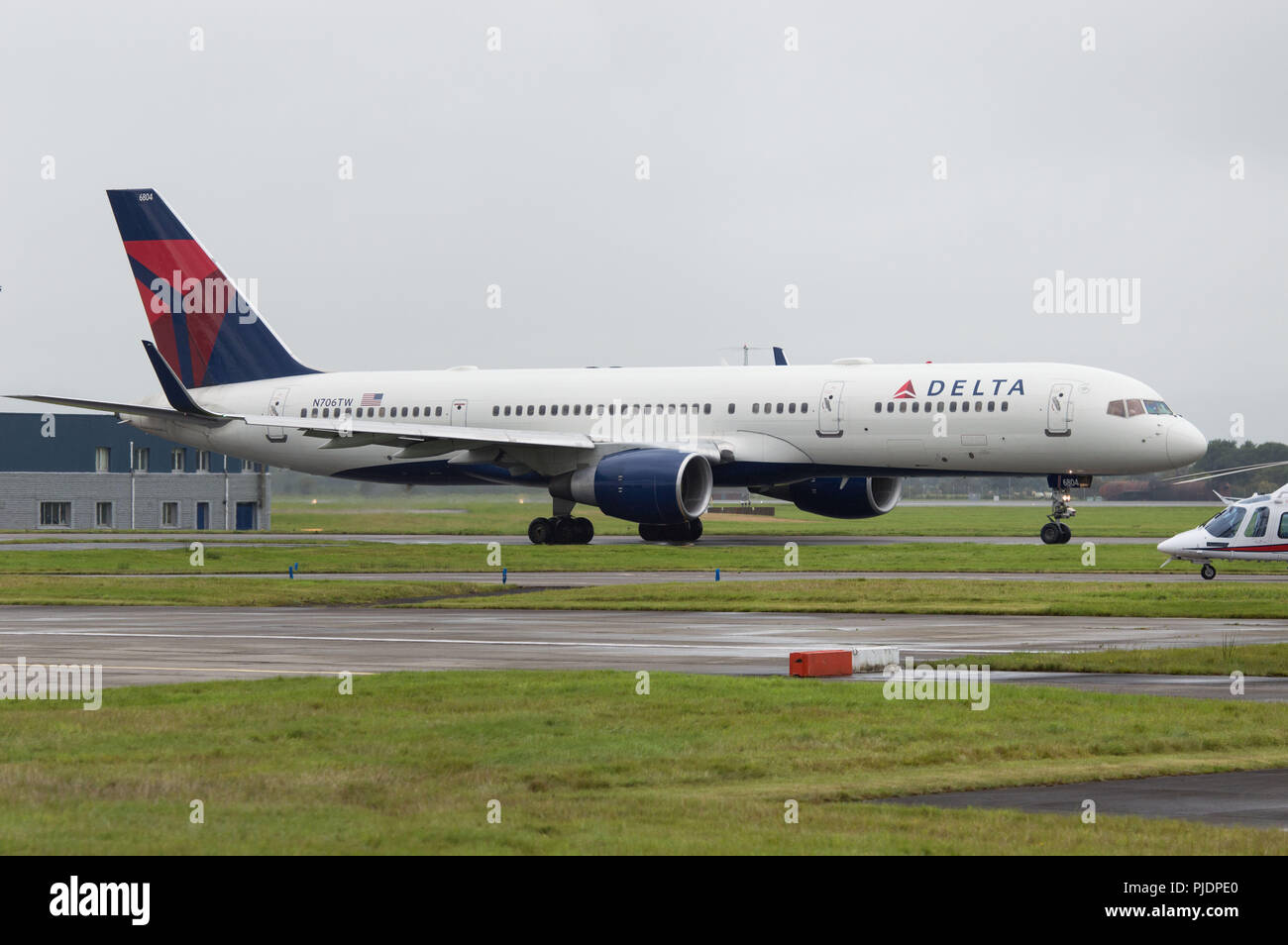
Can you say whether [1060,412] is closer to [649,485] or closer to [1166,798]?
[649,485]

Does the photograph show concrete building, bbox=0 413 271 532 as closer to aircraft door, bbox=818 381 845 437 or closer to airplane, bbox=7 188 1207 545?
airplane, bbox=7 188 1207 545

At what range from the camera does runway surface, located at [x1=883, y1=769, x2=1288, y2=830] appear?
11805 millimetres

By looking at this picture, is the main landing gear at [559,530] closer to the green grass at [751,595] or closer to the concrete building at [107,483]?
the green grass at [751,595]

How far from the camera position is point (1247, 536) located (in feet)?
126

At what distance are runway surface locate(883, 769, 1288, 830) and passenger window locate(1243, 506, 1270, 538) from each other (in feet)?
85.2

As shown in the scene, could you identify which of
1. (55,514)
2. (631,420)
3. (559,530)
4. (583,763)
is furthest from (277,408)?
(583,763)

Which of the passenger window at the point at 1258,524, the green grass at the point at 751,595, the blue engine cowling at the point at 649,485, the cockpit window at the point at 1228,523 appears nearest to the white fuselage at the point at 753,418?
the blue engine cowling at the point at 649,485

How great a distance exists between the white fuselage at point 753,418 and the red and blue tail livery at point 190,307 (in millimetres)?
809

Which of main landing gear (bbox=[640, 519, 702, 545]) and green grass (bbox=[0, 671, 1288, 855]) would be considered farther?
main landing gear (bbox=[640, 519, 702, 545])

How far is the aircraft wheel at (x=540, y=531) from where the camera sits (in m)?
52.2

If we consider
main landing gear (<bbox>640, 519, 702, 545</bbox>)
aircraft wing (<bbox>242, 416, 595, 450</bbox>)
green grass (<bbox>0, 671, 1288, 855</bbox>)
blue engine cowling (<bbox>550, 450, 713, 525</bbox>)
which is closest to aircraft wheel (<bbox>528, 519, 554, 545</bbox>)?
aircraft wing (<bbox>242, 416, 595, 450</bbox>)

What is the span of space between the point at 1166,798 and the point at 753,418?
37.9 m

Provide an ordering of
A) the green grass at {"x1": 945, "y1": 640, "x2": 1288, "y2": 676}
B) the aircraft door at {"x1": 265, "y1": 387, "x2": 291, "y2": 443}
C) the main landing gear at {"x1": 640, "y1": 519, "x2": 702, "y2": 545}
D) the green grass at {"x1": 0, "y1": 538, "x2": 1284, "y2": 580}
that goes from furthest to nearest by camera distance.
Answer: the aircraft door at {"x1": 265, "y1": 387, "x2": 291, "y2": 443}
the main landing gear at {"x1": 640, "y1": 519, "x2": 702, "y2": 545}
the green grass at {"x1": 0, "y1": 538, "x2": 1284, "y2": 580}
the green grass at {"x1": 945, "y1": 640, "x2": 1288, "y2": 676}
